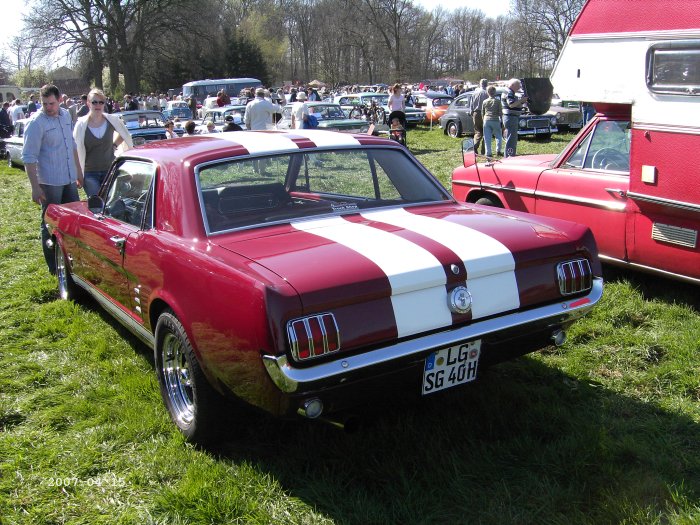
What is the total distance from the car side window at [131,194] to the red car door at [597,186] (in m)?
3.34

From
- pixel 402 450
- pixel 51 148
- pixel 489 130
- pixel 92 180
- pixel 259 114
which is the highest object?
pixel 259 114

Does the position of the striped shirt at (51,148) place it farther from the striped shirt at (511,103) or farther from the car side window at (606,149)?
the striped shirt at (511,103)

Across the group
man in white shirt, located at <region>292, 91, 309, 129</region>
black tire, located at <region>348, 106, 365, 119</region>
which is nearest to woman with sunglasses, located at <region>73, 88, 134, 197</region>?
man in white shirt, located at <region>292, 91, 309, 129</region>

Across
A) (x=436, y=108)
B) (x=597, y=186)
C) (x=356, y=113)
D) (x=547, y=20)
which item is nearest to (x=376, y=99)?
(x=356, y=113)

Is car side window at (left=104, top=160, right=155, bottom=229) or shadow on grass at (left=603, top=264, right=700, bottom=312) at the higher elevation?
car side window at (left=104, top=160, right=155, bottom=229)

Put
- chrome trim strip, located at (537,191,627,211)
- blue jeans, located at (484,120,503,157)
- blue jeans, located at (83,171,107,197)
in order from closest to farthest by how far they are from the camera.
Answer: chrome trim strip, located at (537,191,627,211) → blue jeans, located at (83,171,107,197) → blue jeans, located at (484,120,503,157)

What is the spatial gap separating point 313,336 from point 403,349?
38cm

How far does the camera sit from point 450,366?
278 centimetres

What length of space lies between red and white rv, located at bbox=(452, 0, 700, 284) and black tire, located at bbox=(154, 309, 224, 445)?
328 centimetres

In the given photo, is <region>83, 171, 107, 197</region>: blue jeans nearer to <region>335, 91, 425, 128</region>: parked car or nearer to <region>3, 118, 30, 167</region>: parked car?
<region>3, 118, 30, 167</region>: parked car

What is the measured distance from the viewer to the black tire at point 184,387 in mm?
2928

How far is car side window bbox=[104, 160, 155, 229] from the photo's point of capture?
11.8ft

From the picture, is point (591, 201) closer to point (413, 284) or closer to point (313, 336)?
point (413, 284)

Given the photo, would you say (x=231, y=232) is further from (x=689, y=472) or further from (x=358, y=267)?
(x=689, y=472)
